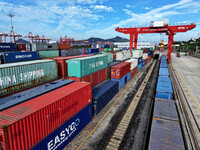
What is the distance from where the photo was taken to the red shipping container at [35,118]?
6.63 metres

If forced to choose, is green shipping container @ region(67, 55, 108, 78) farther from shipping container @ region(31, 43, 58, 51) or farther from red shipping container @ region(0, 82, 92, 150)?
shipping container @ region(31, 43, 58, 51)

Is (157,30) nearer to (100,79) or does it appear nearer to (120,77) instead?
(120,77)

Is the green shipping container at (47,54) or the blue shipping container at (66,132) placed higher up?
the green shipping container at (47,54)

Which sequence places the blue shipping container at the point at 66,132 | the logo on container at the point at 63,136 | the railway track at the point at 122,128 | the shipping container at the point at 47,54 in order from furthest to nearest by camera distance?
1. the shipping container at the point at 47,54
2. the railway track at the point at 122,128
3. the logo on container at the point at 63,136
4. the blue shipping container at the point at 66,132

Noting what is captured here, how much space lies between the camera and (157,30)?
4894 centimetres

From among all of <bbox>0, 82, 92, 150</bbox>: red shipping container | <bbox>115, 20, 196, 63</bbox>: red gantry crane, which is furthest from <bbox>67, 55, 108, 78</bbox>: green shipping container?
<bbox>115, 20, 196, 63</bbox>: red gantry crane

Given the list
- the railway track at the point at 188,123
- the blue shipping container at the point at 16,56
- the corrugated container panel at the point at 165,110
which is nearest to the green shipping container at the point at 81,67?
the blue shipping container at the point at 16,56

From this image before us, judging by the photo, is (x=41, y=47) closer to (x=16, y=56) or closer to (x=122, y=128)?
(x=16, y=56)

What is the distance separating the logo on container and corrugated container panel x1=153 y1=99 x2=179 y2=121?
804cm

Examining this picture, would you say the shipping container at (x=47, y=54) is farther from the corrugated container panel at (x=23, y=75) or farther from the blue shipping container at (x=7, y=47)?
the corrugated container panel at (x=23, y=75)

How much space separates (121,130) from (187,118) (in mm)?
9461

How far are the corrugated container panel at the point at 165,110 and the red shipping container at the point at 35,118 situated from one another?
8.35 meters

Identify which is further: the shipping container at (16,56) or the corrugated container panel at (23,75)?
the shipping container at (16,56)

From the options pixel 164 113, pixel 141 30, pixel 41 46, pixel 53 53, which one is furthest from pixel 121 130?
pixel 141 30
